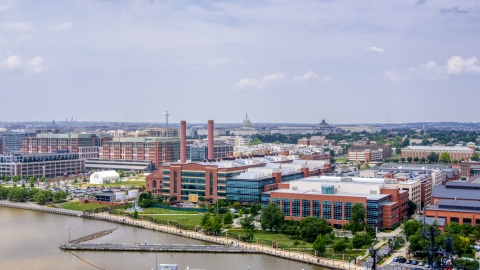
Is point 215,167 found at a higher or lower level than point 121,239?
higher

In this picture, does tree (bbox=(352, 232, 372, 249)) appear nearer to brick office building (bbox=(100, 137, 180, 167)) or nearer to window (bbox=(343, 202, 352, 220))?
window (bbox=(343, 202, 352, 220))

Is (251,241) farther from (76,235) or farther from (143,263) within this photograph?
(76,235)

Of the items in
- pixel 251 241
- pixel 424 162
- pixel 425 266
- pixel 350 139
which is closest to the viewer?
pixel 425 266

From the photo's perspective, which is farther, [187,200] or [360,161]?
[360,161]

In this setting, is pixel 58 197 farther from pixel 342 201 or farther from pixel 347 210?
pixel 347 210

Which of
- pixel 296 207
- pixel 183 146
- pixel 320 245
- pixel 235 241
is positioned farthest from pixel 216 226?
pixel 183 146

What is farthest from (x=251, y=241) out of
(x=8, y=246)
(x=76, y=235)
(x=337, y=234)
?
(x=8, y=246)

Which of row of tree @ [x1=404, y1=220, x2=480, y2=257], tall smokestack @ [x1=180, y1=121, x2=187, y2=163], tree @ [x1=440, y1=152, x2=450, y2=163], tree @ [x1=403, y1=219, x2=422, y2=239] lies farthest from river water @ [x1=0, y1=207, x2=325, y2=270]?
tree @ [x1=440, y1=152, x2=450, y2=163]
